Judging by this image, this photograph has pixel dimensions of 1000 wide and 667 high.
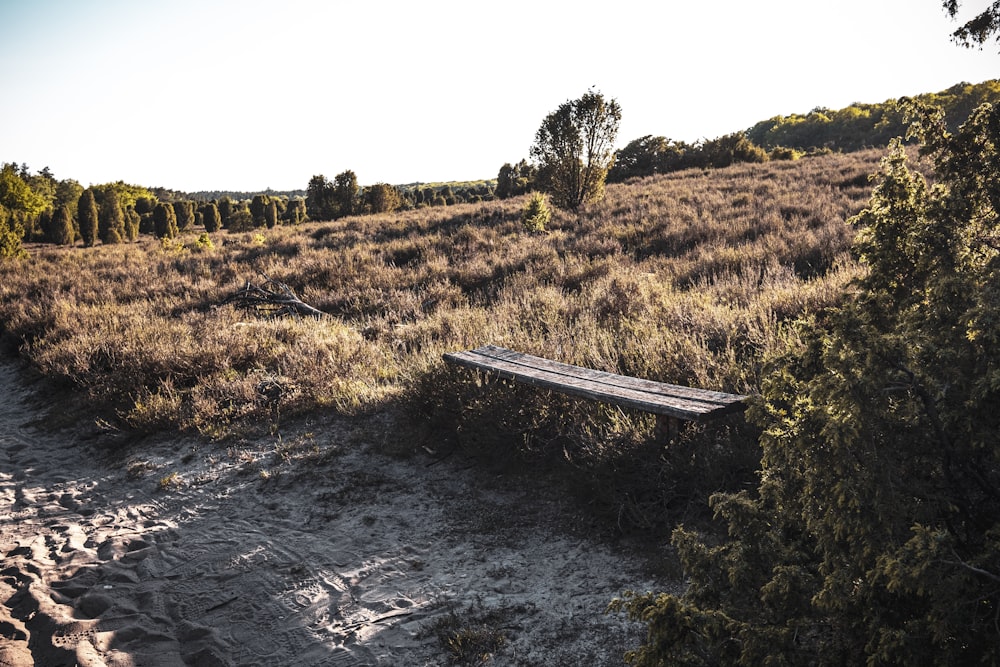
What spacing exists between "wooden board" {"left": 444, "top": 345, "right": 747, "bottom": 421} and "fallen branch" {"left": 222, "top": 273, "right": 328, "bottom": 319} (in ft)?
19.5

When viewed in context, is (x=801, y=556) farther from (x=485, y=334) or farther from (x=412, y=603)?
(x=485, y=334)

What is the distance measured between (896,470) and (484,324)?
6236 mm

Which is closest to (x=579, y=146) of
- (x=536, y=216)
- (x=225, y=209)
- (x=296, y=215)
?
(x=536, y=216)

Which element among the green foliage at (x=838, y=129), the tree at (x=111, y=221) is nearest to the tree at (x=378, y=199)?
the tree at (x=111, y=221)

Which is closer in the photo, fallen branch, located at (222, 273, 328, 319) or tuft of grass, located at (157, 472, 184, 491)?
tuft of grass, located at (157, 472, 184, 491)

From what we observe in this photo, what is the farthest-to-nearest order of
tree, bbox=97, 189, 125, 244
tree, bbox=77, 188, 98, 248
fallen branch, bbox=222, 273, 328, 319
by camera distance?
tree, bbox=97, 189, 125, 244 → tree, bbox=77, 188, 98, 248 → fallen branch, bbox=222, 273, 328, 319

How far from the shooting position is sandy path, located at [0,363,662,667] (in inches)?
123

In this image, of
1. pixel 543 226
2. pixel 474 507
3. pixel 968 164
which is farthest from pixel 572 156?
pixel 968 164

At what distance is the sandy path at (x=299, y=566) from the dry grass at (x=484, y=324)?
61 centimetres

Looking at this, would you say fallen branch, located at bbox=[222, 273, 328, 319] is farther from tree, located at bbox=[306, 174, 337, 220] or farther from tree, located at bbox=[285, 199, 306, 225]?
tree, located at bbox=[285, 199, 306, 225]

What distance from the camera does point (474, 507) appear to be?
4.42m

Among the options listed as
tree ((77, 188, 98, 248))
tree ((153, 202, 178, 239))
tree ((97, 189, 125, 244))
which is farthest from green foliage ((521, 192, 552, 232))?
tree ((97, 189, 125, 244))

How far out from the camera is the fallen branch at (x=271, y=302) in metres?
10.9

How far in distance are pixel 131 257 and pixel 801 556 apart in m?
23.8
